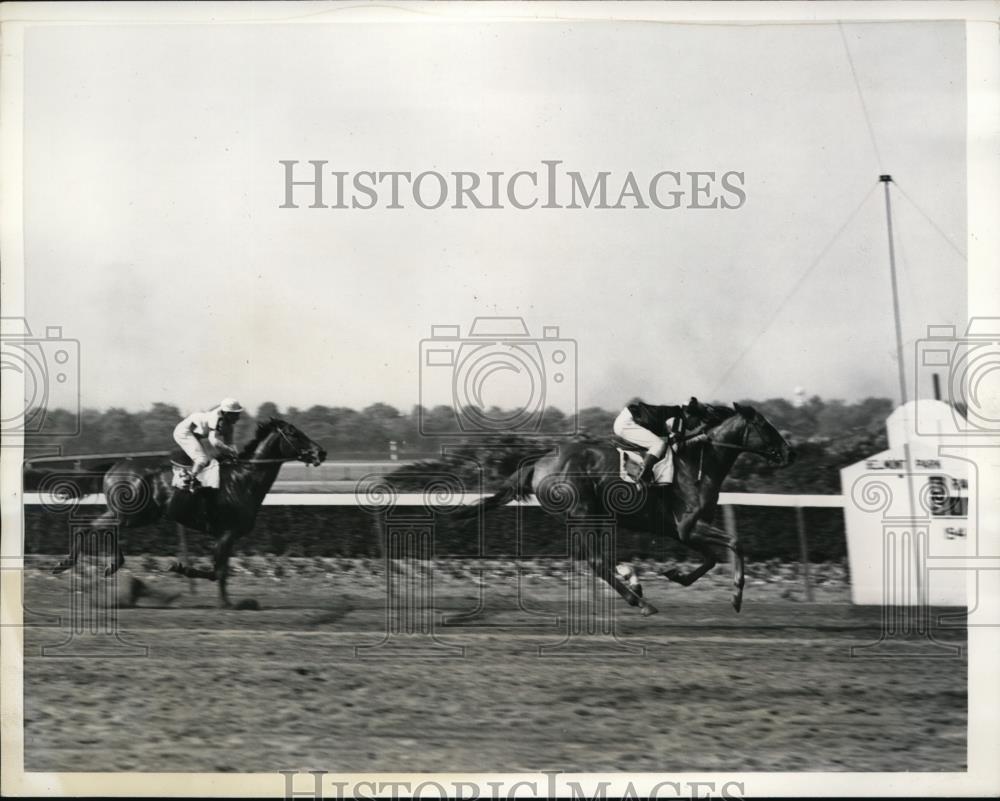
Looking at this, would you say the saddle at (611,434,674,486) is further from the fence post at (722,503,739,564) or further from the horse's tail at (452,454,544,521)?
the horse's tail at (452,454,544,521)

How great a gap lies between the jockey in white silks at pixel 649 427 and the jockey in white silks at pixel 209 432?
5.08 feet

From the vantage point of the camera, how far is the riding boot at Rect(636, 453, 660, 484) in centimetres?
434

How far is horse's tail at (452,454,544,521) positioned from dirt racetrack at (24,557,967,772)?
0.22 m

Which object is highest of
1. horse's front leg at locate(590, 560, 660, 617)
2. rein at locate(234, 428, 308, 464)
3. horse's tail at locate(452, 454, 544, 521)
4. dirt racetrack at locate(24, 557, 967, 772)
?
rein at locate(234, 428, 308, 464)

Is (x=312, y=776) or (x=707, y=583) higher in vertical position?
(x=707, y=583)

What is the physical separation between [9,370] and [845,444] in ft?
11.1

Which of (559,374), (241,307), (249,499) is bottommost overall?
(249,499)

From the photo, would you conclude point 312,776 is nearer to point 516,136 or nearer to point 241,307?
point 241,307

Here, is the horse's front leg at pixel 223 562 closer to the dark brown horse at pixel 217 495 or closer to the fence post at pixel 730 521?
the dark brown horse at pixel 217 495

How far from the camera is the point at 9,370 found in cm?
430

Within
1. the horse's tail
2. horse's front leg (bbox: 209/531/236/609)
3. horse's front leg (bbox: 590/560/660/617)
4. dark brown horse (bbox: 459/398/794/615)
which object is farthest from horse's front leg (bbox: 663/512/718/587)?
horse's front leg (bbox: 209/531/236/609)

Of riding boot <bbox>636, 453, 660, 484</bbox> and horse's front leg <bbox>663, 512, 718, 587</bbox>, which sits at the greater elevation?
riding boot <bbox>636, 453, 660, 484</bbox>

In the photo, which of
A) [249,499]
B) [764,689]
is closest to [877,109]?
[764,689]

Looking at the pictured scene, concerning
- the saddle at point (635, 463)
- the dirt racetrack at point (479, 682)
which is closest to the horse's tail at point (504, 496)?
the dirt racetrack at point (479, 682)
